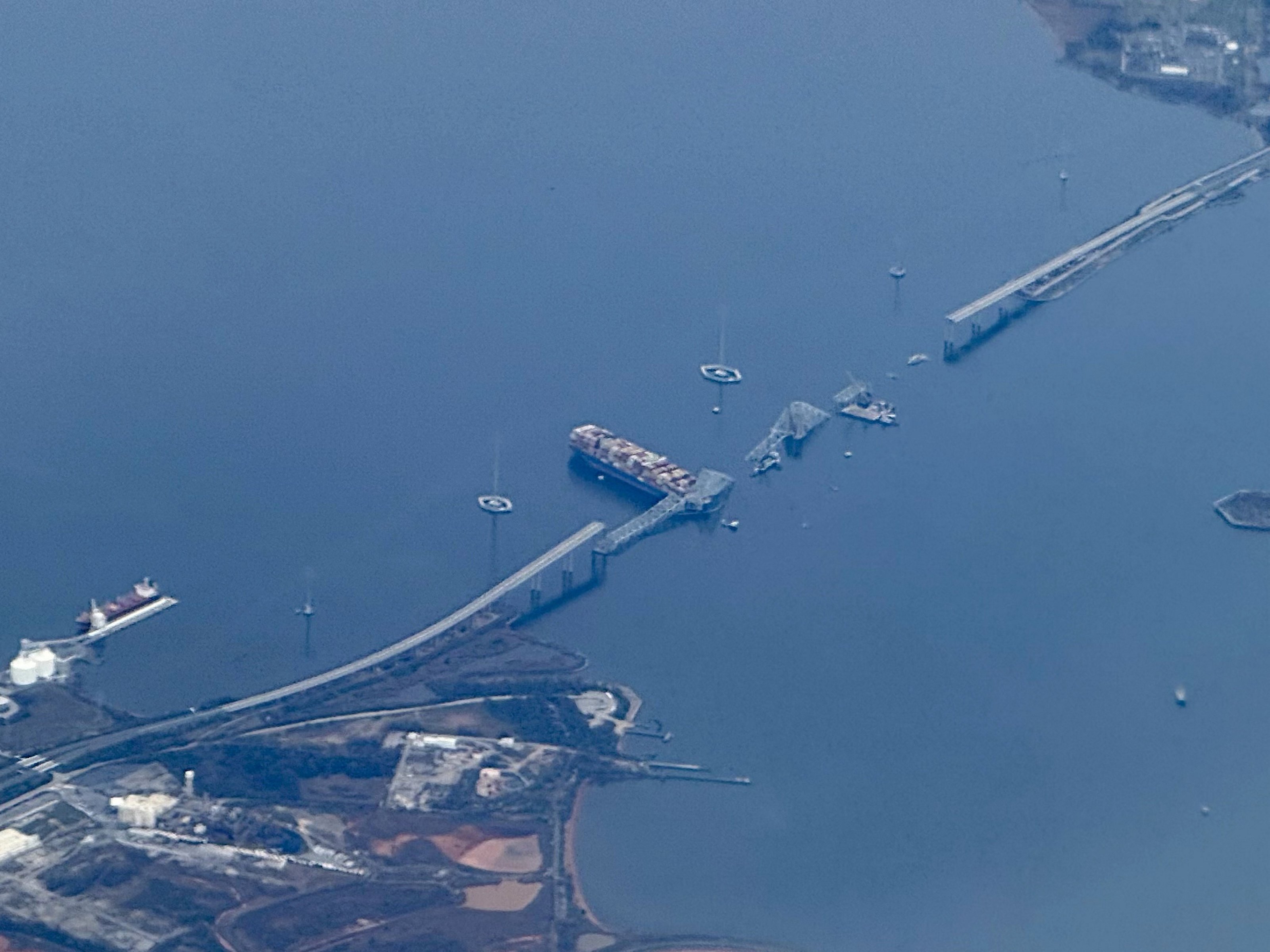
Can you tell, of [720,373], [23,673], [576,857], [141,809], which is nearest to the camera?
[141,809]

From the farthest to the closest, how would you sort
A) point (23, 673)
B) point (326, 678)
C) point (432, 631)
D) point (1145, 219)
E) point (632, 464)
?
1. point (1145, 219)
2. point (632, 464)
3. point (432, 631)
4. point (326, 678)
5. point (23, 673)

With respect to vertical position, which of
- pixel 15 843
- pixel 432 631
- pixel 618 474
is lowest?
pixel 15 843

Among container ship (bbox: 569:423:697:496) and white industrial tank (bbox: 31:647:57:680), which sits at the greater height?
container ship (bbox: 569:423:697:496)

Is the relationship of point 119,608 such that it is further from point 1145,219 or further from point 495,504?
point 1145,219

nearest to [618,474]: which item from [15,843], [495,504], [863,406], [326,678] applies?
[495,504]

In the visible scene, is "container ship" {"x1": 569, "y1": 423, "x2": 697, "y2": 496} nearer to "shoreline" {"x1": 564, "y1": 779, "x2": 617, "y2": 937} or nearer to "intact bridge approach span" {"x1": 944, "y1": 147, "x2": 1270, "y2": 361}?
"intact bridge approach span" {"x1": 944, "y1": 147, "x2": 1270, "y2": 361}

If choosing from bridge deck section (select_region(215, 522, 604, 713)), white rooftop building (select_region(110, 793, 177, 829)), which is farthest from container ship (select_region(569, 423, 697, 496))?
white rooftop building (select_region(110, 793, 177, 829))

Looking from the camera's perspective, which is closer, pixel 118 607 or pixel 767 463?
pixel 118 607

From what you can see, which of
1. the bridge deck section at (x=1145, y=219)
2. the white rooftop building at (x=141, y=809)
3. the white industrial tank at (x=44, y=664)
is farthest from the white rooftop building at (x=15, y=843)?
the bridge deck section at (x=1145, y=219)
